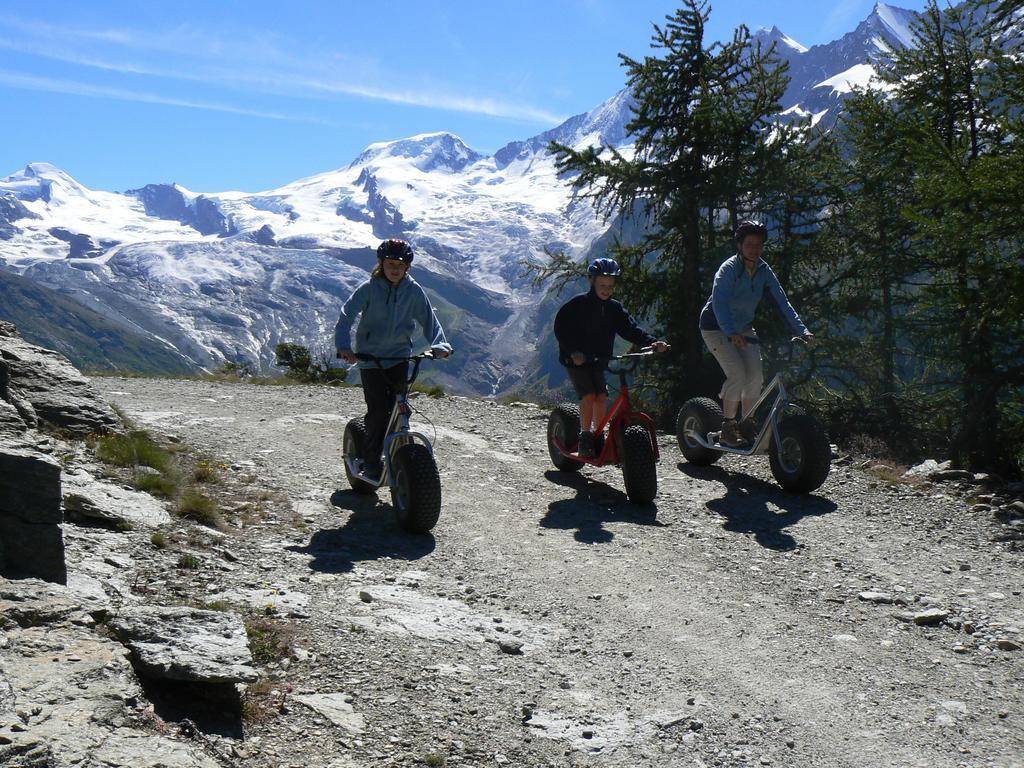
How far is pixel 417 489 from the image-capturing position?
27.1 ft

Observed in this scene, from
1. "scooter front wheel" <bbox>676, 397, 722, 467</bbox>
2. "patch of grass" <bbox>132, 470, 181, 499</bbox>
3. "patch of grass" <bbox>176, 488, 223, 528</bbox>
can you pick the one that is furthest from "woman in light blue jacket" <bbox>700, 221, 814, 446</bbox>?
"patch of grass" <bbox>132, 470, 181, 499</bbox>

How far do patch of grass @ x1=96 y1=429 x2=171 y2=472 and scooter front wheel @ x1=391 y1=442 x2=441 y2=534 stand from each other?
267 centimetres

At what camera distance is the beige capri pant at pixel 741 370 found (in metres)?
10.8

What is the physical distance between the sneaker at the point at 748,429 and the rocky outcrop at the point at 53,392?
7595 millimetres

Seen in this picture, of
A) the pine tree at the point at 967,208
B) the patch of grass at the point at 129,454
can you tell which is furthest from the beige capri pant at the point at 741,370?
the patch of grass at the point at 129,454

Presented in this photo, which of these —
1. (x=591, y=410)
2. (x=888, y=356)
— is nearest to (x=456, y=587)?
(x=591, y=410)

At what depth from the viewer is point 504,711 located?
16.4 ft

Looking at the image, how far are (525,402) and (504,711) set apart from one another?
48.7 feet

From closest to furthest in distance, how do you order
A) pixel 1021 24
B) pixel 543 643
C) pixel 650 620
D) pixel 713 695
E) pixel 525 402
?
pixel 713 695 < pixel 543 643 < pixel 650 620 < pixel 1021 24 < pixel 525 402

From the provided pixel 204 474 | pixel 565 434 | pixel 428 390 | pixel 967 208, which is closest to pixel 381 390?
pixel 204 474

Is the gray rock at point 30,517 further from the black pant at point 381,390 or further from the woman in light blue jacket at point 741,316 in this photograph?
the woman in light blue jacket at point 741,316

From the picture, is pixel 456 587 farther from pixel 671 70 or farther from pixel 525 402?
pixel 671 70

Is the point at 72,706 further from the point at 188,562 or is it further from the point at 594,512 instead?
the point at 594,512

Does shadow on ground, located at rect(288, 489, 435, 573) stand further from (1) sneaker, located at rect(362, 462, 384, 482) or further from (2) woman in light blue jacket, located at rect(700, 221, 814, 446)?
(2) woman in light blue jacket, located at rect(700, 221, 814, 446)
